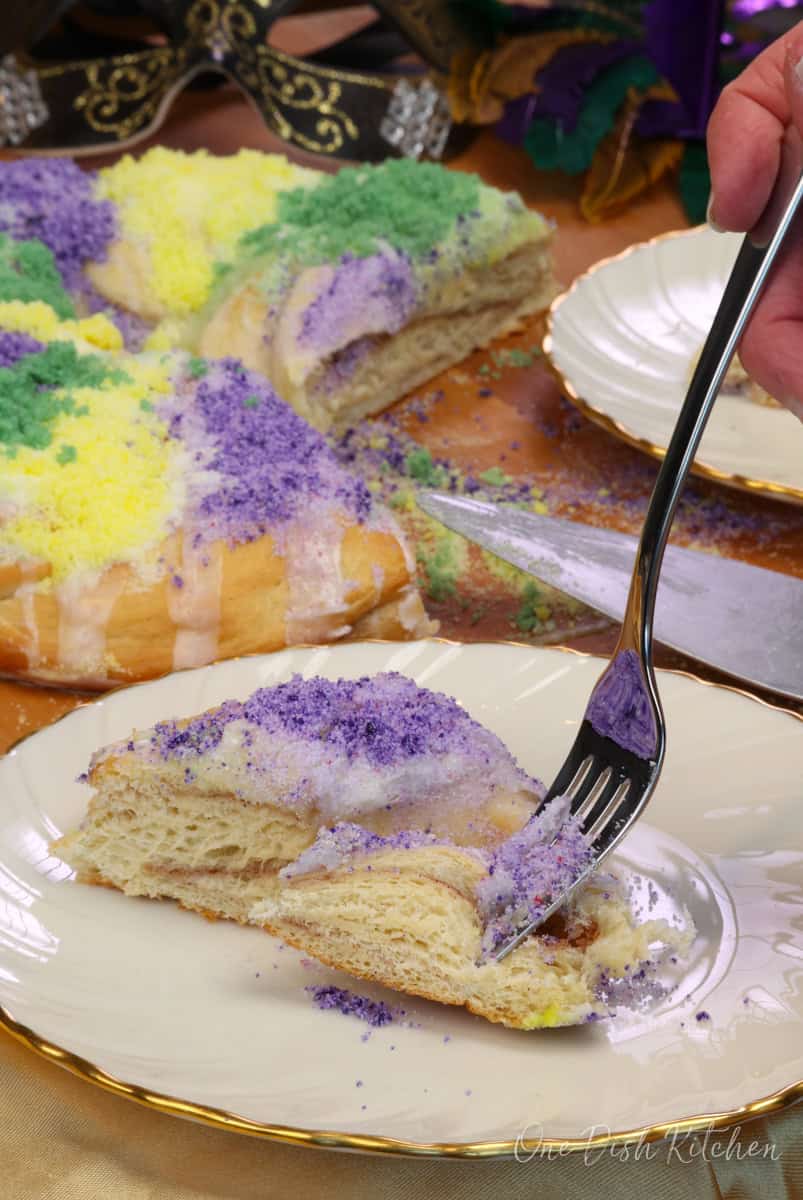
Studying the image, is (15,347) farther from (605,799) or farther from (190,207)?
(605,799)

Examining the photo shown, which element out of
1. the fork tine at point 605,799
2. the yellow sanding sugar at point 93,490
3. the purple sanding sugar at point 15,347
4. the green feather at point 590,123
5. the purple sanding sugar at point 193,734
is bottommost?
the yellow sanding sugar at point 93,490

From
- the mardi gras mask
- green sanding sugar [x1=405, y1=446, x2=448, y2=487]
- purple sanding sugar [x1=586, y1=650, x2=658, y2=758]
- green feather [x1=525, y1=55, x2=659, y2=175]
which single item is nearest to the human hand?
purple sanding sugar [x1=586, y1=650, x2=658, y2=758]

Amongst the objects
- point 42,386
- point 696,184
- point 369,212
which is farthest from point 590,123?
point 42,386

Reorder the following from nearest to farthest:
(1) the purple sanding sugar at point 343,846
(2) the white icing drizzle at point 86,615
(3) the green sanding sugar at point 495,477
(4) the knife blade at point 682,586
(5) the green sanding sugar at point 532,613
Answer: (1) the purple sanding sugar at point 343,846, (4) the knife blade at point 682,586, (2) the white icing drizzle at point 86,615, (5) the green sanding sugar at point 532,613, (3) the green sanding sugar at point 495,477

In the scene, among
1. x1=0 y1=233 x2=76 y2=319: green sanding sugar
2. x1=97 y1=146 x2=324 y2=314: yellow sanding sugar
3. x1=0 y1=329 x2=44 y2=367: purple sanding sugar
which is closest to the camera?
x1=0 y1=329 x2=44 y2=367: purple sanding sugar

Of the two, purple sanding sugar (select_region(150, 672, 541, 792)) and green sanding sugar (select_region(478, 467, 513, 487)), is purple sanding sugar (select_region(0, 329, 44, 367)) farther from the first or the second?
purple sanding sugar (select_region(150, 672, 541, 792))

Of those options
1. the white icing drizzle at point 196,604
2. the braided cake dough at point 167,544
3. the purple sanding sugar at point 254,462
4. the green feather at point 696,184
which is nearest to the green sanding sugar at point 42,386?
the braided cake dough at point 167,544

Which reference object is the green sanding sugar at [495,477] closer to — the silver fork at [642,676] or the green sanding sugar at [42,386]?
the green sanding sugar at [42,386]
